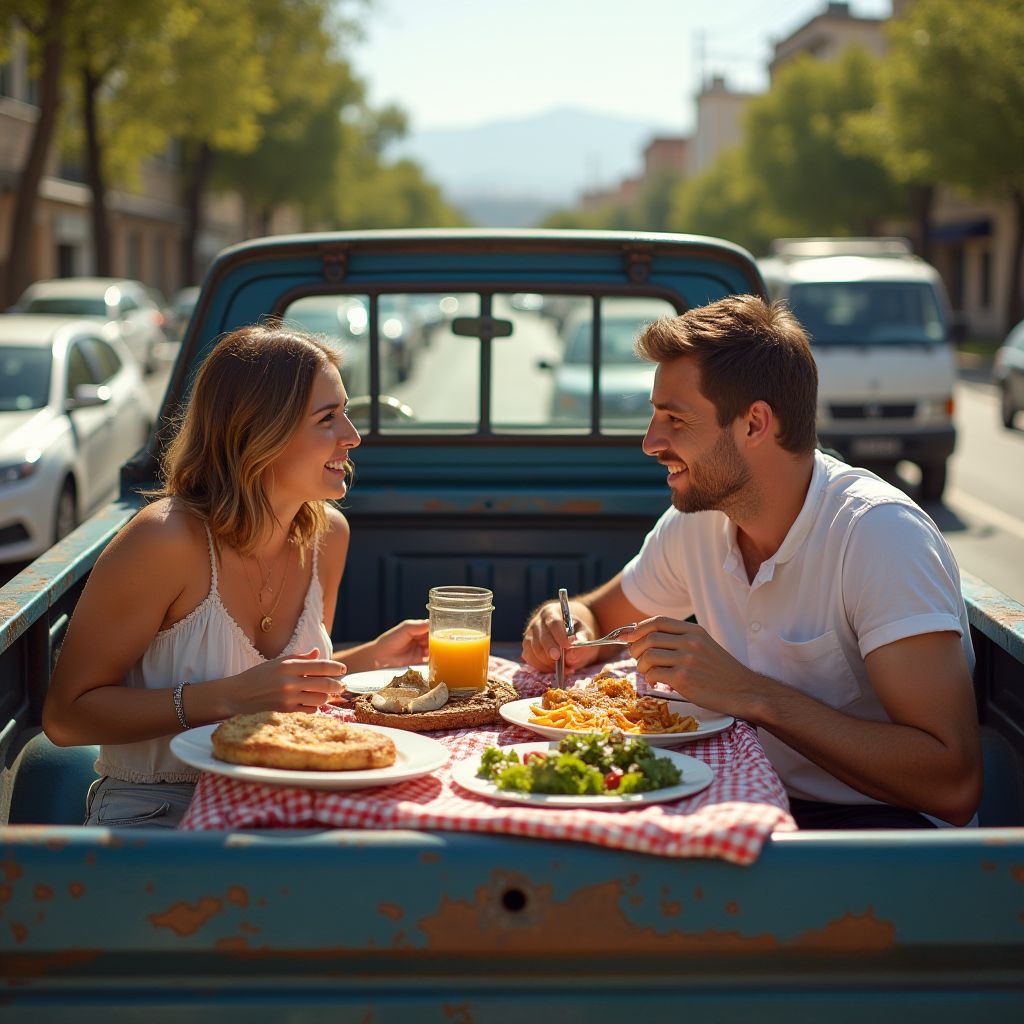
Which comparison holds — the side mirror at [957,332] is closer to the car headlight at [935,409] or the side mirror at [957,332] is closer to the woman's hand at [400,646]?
the car headlight at [935,409]

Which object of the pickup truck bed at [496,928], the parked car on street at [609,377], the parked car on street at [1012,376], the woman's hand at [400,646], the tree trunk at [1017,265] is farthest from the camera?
the tree trunk at [1017,265]

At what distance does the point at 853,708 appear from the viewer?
294cm

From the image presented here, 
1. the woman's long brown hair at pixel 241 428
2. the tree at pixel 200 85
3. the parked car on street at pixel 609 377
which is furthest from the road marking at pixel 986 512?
the tree at pixel 200 85

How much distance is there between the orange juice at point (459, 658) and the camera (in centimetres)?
303

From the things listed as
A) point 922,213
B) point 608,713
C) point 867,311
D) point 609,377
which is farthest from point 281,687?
point 922,213

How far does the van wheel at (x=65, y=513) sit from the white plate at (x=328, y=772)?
7481 mm

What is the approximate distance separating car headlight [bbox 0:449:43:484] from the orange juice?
695 cm

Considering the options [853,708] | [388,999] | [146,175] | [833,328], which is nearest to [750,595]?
[853,708]

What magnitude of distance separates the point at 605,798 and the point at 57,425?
868 cm

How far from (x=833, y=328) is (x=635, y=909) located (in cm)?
1258

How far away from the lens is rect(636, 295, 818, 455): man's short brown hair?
119 inches

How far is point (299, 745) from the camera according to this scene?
2.29 m

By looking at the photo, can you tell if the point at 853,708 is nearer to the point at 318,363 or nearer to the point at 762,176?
the point at 318,363

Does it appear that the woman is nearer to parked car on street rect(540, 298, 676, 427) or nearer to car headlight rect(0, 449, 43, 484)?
parked car on street rect(540, 298, 676, 427)
